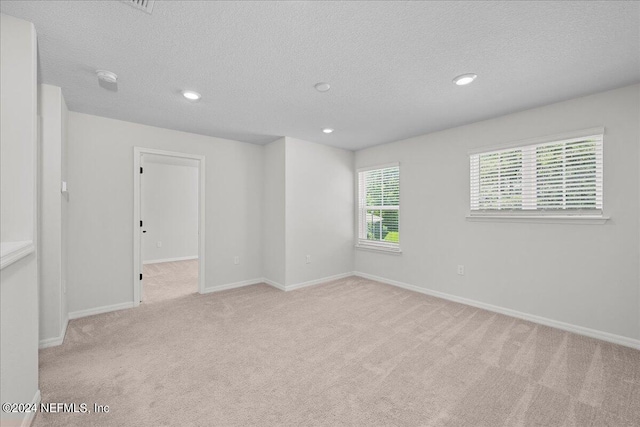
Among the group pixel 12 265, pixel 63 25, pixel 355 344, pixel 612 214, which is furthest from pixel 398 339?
pixel 63 25

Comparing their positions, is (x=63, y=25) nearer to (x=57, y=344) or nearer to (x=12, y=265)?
(x=12, y=265)

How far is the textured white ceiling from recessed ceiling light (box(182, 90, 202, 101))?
8 centimetres

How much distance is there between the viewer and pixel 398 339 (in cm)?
261

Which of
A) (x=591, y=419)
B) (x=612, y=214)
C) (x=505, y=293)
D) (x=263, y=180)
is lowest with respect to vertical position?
(x=591, y=419)

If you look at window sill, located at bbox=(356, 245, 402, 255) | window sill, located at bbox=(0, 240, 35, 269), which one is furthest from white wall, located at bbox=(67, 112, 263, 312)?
window sill, located at bbox=(356, 245, 402, 255)

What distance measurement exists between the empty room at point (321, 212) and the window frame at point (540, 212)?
0.09ft

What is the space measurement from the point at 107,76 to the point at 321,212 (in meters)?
3.21

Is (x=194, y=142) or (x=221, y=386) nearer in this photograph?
(x=221, y=386)

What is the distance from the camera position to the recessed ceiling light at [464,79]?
227 cm

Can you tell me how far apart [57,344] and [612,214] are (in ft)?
17.5

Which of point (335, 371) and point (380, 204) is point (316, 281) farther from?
point (335, 371)

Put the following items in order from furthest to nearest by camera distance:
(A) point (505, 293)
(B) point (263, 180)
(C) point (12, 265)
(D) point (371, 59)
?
(B) point (263, 180)
(A) point (505, 293)
(D) point (371, 59)
(C) point (12, 265)

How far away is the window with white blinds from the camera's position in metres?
2.68

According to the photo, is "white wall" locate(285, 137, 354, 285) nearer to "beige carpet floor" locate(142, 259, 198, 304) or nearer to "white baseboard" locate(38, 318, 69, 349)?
"beige carpet floor" locate(142, 259, 198, 304)
